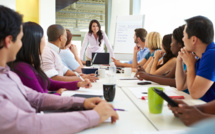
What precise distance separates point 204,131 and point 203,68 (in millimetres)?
1426

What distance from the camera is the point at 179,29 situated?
2023mm

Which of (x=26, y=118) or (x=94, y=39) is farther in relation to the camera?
(x=94, y=39)

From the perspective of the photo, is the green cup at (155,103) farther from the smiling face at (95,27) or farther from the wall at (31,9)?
the wall at (31,9)

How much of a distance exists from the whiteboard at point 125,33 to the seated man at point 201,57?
3325 millimetres

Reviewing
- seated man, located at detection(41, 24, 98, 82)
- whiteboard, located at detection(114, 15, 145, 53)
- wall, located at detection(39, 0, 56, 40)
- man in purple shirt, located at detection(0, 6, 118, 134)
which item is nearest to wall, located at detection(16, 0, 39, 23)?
→ wall, located at detection(39, 0, 56, 40)

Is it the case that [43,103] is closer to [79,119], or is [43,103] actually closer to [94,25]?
[79,119]

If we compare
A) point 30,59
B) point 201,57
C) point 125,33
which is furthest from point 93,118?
point 125,33

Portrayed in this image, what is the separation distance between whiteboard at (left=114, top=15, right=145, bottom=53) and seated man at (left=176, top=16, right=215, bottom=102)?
3325 millimetres

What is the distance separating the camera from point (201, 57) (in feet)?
5.30

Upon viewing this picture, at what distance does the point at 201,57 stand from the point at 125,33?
11.9 feet

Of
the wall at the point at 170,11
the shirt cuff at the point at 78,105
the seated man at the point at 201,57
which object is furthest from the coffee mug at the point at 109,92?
the wall at the point at 170,11

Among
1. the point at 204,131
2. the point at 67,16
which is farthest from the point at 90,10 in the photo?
the point at 204,131

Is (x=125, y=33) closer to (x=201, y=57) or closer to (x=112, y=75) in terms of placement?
(x=112, y=75)

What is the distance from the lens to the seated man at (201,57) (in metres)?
1.49
